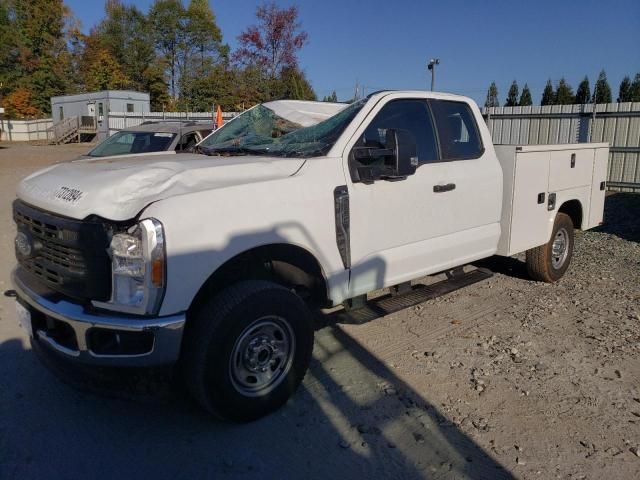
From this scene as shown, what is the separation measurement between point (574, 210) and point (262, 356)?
15.7 ft

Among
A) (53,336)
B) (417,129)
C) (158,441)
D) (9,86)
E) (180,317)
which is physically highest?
(9,86)

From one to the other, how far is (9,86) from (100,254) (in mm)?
57007

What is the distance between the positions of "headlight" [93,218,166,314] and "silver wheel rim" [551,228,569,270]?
192 inches

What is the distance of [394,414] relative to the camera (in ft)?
11.8

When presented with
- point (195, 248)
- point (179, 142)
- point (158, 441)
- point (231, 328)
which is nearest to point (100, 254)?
point (195, 248)

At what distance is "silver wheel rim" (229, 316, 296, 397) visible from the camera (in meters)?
3.32

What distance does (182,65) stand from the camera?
179 feet

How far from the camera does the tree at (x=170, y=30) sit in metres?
54.4

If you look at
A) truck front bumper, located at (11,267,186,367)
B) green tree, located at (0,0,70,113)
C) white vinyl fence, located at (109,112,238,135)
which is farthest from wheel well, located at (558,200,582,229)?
green tree, located at (0,0,70,113)

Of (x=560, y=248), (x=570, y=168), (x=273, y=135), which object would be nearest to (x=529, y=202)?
(x=570, y=168)

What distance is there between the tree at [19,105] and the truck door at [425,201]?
51679mm

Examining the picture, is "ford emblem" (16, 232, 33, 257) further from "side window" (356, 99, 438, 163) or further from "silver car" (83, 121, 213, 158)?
"silver car" (83, 121, 213, 158)

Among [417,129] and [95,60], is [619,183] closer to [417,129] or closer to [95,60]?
[417,129]

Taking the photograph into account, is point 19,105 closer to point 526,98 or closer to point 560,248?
point 526,98
